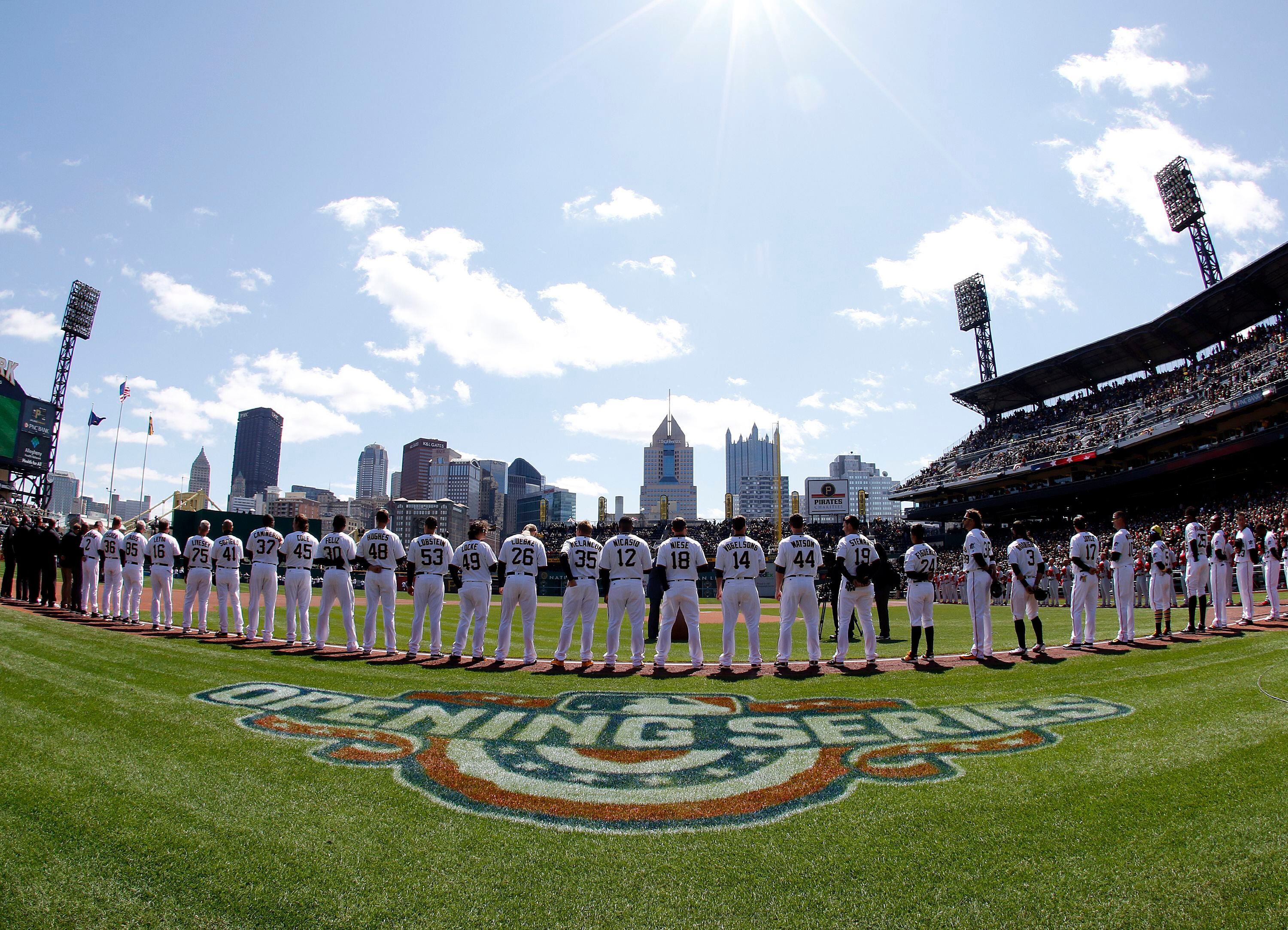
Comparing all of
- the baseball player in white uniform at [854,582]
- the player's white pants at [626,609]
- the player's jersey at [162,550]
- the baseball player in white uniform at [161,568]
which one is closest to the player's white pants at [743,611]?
the baseball player in white uniform at [854,582]

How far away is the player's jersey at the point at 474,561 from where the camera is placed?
9453 mm

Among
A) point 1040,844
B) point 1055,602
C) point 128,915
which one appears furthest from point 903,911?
point 1055,602

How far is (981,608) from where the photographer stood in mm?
9625

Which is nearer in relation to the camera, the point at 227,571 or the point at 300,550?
the point at 300,550

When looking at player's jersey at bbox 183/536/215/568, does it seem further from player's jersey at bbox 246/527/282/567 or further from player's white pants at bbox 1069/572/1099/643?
player's white pants at bbox 1069/572/1099/643

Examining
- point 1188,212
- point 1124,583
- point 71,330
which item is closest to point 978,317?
point 1188,212

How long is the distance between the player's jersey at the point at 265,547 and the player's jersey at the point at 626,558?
5.64m

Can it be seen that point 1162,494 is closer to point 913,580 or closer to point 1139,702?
point 913,580

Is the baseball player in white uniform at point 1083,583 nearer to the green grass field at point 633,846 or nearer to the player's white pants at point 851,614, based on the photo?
the player's white pants at point 851,614

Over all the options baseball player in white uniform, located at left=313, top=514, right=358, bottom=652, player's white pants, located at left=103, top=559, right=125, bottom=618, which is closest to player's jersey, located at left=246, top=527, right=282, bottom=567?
baseball player in white uniform, located at left=313, top=514, right=358, bottom=652

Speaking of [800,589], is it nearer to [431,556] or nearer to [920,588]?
[920,588]

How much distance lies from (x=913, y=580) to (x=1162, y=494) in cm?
3644

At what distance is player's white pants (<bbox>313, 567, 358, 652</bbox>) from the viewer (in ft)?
32.2

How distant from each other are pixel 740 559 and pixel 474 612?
3818mm
